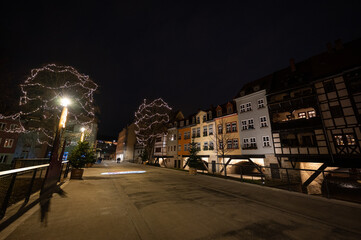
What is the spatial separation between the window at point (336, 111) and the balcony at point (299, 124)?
3.74ft

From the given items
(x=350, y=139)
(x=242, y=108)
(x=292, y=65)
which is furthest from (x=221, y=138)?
(x=292, y=65)

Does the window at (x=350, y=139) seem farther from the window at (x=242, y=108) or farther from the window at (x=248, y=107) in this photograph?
the window at (x=242, y=108)

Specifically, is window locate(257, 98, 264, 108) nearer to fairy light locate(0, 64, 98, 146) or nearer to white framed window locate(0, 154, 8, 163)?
fairy light locate(0, 64, 98, 146)

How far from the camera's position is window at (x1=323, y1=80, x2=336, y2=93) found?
46.5 feet

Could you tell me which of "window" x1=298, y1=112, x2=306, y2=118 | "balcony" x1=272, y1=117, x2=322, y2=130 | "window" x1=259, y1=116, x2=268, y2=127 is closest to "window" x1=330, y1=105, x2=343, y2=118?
"balcony" x1=272, y1=117, x2=322, y2=130

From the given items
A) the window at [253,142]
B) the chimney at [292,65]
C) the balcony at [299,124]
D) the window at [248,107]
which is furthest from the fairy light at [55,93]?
the chimney at [292,65]

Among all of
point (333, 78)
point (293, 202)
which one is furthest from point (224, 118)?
point (293, 202)

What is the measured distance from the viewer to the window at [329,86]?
46.5 feet

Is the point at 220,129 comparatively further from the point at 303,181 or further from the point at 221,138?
the point at 303,181

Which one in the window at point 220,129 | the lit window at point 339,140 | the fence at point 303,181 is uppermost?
the window at point 220,129

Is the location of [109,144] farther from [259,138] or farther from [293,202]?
[293,202]

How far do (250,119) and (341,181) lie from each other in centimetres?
1774

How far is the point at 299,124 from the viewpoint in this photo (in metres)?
15.3

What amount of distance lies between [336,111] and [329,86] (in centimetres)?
265
